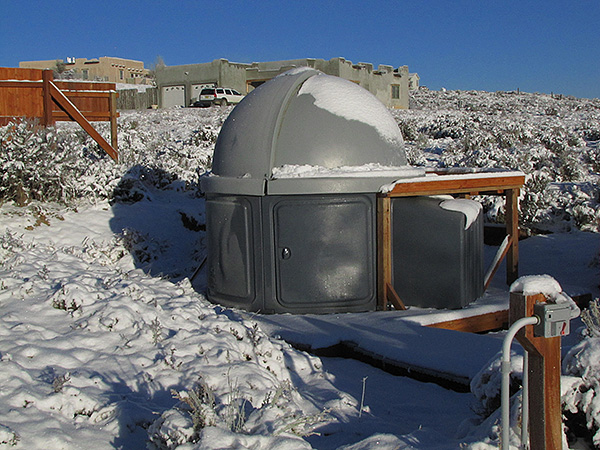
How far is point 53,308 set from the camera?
5406 mm

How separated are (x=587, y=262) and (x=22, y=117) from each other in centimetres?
1078

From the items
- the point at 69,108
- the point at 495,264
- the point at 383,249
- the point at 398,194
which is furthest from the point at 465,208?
the point at 69,108

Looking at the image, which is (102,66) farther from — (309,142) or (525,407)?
(525,407)

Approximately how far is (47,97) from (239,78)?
29.8 m

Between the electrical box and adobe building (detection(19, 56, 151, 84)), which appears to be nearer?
the electrical box

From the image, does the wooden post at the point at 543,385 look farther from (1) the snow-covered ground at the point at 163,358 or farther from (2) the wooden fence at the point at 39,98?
(2) the wooden fence at the point at 39,98

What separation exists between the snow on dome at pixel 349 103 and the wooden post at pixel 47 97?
22.8ft

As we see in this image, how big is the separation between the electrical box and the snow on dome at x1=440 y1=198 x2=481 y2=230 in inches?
178

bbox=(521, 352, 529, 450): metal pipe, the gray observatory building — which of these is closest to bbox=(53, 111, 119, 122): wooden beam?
the gray observatory building

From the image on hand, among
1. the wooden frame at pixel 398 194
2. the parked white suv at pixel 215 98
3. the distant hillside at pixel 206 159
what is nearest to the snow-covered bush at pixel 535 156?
the distant hillside at pixel 206 159

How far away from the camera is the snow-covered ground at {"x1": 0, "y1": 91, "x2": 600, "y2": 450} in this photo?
3.27 meters

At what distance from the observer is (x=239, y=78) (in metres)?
41.0

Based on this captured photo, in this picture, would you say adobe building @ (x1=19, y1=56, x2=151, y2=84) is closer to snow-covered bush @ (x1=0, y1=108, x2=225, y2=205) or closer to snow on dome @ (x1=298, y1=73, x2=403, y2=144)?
snow-covered bush @ (x1=0, y1=108, x2=225, y2=205)

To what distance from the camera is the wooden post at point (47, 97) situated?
12109 millimetres
